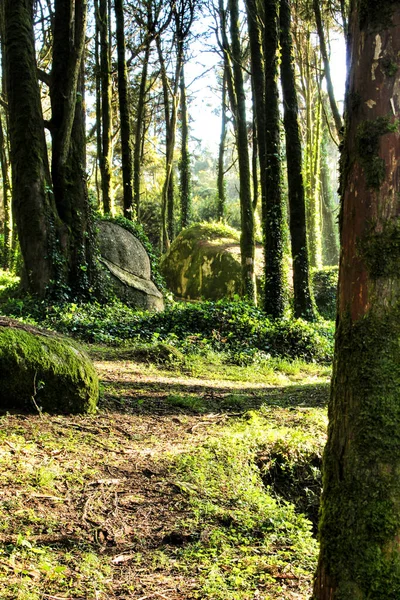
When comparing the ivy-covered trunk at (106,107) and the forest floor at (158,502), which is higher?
the ivy-covered trunk at (106,107)

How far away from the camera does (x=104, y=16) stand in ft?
63.8

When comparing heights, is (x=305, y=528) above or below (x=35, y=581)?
below

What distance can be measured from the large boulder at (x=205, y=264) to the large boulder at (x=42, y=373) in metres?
14.9

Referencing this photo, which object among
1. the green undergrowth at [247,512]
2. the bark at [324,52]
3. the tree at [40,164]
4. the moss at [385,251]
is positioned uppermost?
the bark at [324,52]

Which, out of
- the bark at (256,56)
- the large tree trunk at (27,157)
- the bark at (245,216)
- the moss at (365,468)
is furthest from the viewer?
the bark at (245,216)

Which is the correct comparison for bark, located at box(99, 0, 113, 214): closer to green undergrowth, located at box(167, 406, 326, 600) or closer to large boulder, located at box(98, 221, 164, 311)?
large boulder, located at box(98, 221, 164, 311)

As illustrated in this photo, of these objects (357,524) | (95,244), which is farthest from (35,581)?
(95,244)

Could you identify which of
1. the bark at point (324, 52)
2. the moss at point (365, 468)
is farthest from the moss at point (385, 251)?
the bark at point (324, 52)

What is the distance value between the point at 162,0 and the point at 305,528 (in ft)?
65.3

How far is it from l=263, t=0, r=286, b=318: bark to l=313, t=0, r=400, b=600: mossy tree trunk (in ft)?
34.1

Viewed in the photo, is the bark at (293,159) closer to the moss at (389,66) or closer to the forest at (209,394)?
the forest at (209,394)

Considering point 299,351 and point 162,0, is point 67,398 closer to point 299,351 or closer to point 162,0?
point 299,351

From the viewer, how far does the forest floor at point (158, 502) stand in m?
2.96

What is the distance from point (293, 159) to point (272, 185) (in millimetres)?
829
